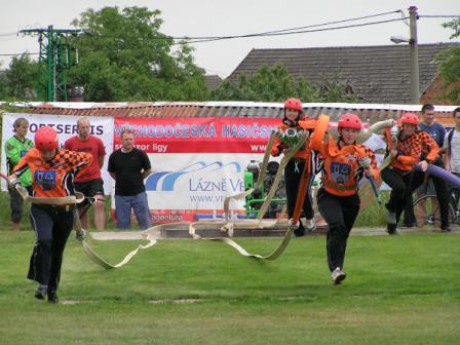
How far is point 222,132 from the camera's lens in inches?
815

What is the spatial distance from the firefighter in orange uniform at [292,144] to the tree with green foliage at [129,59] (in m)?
42.3

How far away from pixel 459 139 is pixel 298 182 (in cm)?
313

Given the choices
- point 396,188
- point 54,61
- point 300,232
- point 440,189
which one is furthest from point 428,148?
point 54,61

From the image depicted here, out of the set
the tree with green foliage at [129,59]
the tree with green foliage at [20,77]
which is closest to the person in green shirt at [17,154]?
the tree with green foliage at [129,59]

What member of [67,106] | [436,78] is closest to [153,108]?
[67,106]

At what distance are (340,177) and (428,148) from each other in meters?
4.81

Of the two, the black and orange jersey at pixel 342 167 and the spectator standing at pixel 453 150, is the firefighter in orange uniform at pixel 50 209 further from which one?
the spectator standing at pixel 453 150

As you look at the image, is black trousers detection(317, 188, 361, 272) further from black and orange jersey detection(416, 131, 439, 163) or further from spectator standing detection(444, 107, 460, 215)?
spectator standing detection(444, 107, 460, 215)

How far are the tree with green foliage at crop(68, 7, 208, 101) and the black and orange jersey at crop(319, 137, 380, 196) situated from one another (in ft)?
150

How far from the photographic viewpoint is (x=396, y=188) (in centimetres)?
1692

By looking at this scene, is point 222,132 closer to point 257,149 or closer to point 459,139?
point 257,149

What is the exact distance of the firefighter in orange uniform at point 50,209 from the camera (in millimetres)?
11805

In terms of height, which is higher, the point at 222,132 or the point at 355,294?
the point at 222,132

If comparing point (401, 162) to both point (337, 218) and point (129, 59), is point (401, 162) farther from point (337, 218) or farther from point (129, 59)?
point (129, 59)
